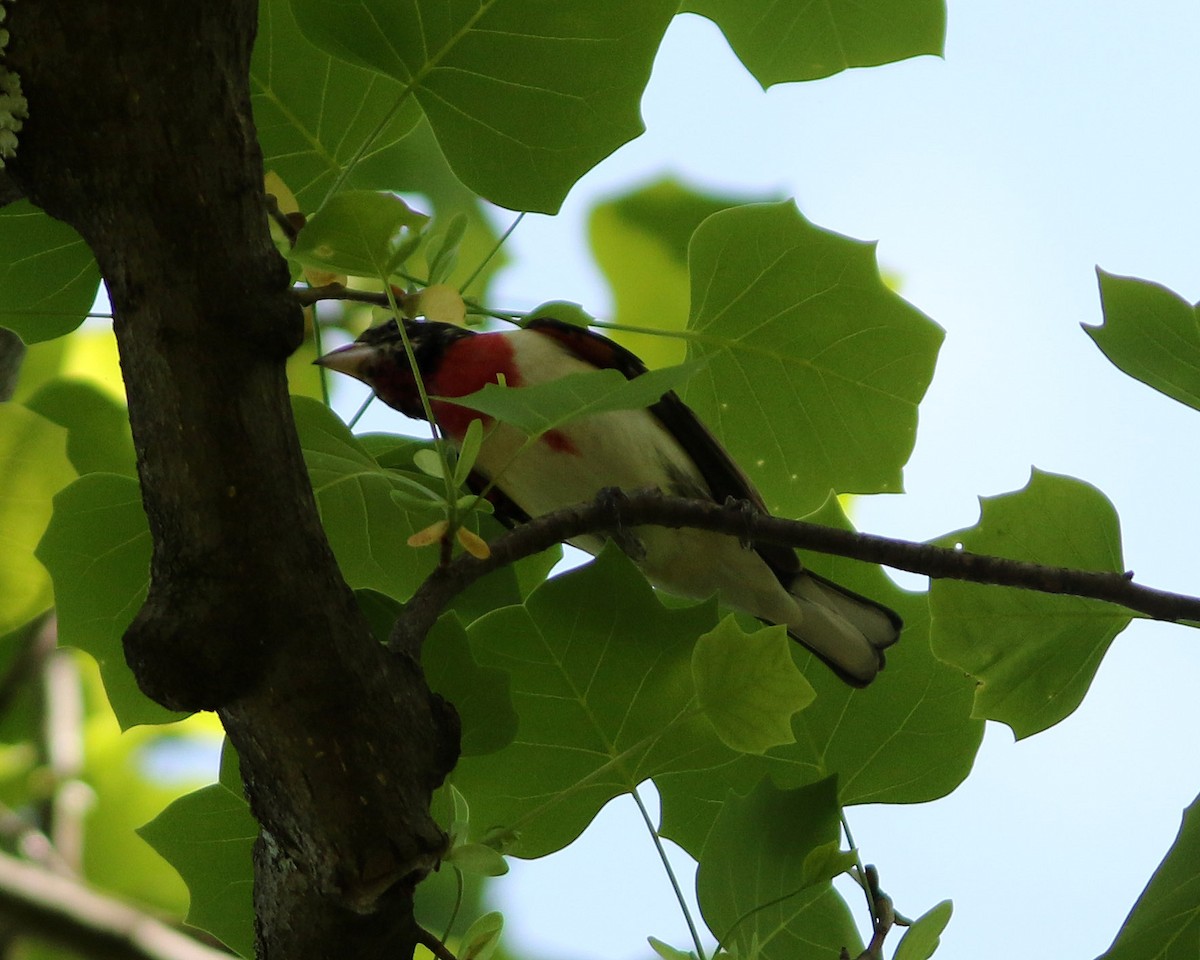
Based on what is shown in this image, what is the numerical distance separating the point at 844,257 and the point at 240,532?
1077 millimetres

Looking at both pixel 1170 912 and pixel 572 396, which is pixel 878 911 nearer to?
pixel 1170 912

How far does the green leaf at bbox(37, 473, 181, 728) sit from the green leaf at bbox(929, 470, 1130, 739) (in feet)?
3.49

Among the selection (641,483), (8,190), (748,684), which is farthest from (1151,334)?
(8,190)

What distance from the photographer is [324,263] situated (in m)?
1.39

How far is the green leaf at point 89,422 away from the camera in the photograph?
2.02 metres

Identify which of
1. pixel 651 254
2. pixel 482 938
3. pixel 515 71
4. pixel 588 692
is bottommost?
pixel 482 938

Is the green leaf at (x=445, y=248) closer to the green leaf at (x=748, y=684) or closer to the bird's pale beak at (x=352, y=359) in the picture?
the green leaf at (x=748, y=684)

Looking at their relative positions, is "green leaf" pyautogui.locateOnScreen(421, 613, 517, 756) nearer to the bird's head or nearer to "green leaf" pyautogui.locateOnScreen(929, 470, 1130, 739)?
"green leaf" pyautogui.locateOnScreen(929, 470, 1130, 739)

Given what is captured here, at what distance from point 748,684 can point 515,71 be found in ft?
2.67

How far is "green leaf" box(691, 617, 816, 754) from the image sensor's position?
1.44m

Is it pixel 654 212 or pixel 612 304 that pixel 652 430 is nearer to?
pixel 612 304

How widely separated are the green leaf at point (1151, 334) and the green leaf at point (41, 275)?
1365 millimetres

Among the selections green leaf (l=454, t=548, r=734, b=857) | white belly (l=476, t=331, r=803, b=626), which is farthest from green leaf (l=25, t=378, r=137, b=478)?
green leaf (l=454, t=548, r=734, b=857)

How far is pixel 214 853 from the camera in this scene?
1710mm
